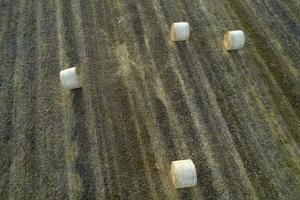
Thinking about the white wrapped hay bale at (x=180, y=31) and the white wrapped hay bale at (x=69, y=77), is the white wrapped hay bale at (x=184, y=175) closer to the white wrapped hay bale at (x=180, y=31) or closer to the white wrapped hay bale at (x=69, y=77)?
the white wrapped hay bale at (x=69, y=77)

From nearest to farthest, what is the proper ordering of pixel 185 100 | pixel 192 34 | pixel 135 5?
1. pixel 185 100
2. pixel 192 34
3. pixel 135 5

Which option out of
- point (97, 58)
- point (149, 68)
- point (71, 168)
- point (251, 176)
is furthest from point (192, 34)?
point (71, 168)

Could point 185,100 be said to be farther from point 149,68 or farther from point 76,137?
point 76,137

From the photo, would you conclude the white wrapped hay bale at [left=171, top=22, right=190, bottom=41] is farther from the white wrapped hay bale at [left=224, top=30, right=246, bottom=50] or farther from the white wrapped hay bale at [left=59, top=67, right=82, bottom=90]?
the white wrapped hay bale at [left=59, top=67, right=82, bottom=90]

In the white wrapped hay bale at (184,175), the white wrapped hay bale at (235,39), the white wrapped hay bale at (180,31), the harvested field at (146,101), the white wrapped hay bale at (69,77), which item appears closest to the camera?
the white wrapped hay bale at (184,175)

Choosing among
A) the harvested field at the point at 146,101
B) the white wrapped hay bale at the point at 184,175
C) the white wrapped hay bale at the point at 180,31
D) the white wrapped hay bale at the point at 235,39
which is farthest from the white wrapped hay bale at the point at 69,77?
the white wrapped hay bale at the point at 235,39

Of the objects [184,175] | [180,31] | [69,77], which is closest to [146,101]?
[69,77]
